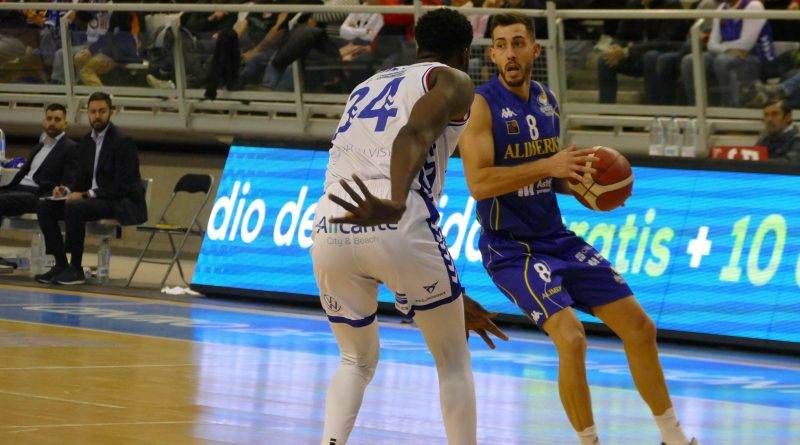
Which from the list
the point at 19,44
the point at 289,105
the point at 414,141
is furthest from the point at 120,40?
the point at 414,141

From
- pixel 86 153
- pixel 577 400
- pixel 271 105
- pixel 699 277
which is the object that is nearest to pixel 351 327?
pixel 577 400

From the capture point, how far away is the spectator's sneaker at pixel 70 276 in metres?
14.7

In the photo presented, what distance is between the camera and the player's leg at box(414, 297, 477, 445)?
520 centimetres

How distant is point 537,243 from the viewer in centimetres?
641

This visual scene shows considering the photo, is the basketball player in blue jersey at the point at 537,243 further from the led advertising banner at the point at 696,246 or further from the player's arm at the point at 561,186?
the led advertising banner at the point at 696,246

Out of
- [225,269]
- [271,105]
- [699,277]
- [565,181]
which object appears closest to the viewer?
[565,181]

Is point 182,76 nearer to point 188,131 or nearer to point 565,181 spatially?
point 188,131


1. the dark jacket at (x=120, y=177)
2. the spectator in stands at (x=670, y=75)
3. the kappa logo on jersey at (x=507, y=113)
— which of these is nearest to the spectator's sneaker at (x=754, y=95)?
the spectator in stands at (x=670, y=75)

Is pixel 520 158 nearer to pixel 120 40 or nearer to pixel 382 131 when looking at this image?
pixel 382 131

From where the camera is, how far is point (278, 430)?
691cm

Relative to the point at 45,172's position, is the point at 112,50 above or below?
above

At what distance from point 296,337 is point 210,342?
0.89m

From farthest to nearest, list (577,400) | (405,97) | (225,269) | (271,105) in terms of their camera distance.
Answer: (271,105), (225,269), (577,400), (405,97)

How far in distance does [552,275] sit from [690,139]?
286 inches
